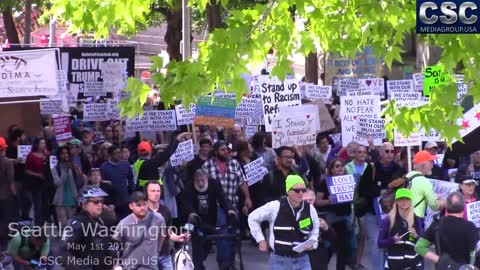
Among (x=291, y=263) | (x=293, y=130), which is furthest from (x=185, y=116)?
(x=291, y=263)

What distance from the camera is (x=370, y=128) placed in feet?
59.2

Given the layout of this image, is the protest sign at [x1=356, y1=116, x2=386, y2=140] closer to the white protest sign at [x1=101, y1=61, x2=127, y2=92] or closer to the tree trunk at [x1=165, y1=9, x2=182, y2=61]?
the white protest sign at [x1=101, y1=61, x2=127, y2=92]

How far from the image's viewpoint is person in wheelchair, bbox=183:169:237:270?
13977 mm

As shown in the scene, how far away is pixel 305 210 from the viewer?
448 inches

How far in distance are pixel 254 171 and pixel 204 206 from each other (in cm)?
225

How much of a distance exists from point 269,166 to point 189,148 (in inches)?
58.0

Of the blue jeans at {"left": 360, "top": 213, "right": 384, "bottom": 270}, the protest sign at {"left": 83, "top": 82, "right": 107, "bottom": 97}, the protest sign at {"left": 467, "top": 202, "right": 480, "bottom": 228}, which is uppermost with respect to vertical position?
the protest sign at {"left": 83, "top": 82, "right": 107, "bottom": 97}

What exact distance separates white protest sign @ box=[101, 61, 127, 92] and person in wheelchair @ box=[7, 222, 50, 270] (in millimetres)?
10185

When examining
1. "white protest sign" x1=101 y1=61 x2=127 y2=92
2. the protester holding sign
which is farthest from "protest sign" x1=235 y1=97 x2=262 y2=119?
the protester holding sign

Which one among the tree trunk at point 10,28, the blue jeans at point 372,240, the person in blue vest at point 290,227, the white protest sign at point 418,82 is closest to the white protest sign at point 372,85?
the white protest sign at point 418,82

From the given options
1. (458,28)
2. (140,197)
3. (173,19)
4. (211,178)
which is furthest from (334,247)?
(173,19)

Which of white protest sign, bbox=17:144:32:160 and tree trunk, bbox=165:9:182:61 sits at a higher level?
tree trunk, bbox=165:9:182:61

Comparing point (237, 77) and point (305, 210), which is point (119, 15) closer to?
point (237, 77)

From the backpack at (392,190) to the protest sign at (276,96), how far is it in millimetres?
4187
